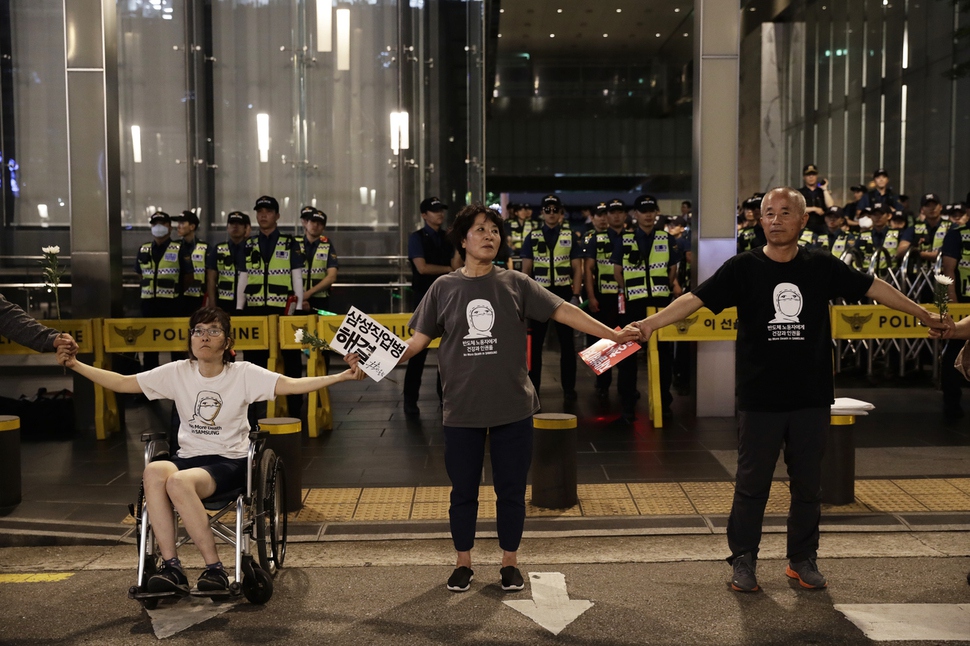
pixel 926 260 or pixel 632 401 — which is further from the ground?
pixel 926 260

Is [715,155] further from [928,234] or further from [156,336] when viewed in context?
[156,336]

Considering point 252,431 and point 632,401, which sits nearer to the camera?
point 252,431

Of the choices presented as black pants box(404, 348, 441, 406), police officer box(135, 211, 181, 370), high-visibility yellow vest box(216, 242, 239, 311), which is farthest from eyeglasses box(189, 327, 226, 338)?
police officer box(135, 211, 181, 370)

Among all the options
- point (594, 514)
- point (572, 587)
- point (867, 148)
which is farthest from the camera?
point (867, 148)

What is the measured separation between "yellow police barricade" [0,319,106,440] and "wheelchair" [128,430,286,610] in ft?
13.9

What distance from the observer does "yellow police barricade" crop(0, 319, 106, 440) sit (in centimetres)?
938

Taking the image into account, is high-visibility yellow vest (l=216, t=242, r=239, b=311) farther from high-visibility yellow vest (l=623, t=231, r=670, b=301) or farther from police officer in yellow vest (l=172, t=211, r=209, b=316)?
high-visibility yellow vest (l=623, t=231, r=670, b=301)

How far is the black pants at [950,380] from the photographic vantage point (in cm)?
991

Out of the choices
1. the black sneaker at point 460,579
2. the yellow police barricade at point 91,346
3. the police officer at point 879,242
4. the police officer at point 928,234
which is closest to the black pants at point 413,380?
the yellow police barricade at point 91,346

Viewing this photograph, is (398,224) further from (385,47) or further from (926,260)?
(926,260)

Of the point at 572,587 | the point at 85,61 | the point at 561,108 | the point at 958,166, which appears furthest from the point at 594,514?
the point at 561,108

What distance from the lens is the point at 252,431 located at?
534 centimetres

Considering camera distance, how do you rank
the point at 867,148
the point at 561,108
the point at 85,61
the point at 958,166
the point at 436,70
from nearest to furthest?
the point at 85,61
the point at 436,70
the point at 958,166
the point at 867,148
the point at 561,108

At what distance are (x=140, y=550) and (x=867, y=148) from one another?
75.8ft
